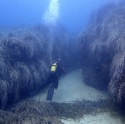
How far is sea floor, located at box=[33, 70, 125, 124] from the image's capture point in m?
9.92

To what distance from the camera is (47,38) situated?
16.6 m

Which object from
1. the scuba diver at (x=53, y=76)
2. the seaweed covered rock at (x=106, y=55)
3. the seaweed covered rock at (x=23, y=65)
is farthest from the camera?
the scuba diver at (x=53, y=76)

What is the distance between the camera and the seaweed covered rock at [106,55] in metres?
10.7

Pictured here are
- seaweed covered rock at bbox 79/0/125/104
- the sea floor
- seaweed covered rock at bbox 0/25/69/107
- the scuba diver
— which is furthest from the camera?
the scuba diver

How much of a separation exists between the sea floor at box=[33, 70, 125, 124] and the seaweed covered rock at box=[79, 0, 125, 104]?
0.64 meters

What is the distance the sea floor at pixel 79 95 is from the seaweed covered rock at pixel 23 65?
94cm

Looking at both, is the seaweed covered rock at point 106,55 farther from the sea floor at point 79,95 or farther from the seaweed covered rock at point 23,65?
the seaweed covered rock at point 23,65

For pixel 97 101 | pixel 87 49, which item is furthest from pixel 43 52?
pixel 97 101

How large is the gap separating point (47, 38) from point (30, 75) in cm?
508

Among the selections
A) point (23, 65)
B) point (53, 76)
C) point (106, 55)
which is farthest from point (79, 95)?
point (23, 65)

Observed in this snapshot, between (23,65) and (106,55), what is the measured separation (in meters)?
4.91

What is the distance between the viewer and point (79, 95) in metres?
12.5

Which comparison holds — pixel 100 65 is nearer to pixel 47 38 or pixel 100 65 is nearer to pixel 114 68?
pixel 114 68

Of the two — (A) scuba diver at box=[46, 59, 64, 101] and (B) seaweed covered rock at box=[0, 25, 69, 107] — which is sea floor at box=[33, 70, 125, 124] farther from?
(B) seaweed covered rock at box=[0, 25, 69, 107]
